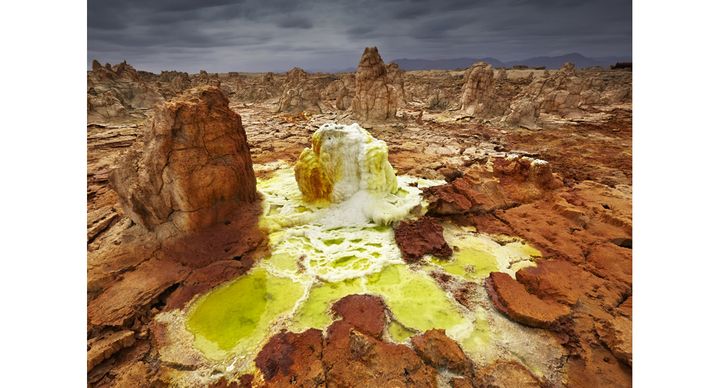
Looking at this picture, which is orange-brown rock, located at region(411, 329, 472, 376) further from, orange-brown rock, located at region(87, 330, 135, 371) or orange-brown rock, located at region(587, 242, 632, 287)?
orange-brown rock, located at region(87, 330, 135, 371)

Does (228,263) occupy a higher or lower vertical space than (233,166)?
lower

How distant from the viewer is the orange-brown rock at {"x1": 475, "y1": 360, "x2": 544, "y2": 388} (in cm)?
417

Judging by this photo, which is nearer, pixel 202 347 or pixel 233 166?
pixel 202 347

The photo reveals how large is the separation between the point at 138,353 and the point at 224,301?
1.36m

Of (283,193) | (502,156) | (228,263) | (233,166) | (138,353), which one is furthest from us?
(502,156)

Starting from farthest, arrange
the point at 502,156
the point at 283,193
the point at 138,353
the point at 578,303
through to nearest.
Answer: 1. the point at 502,156
2. the point at 283,193
3. the point at 578,303
4. the point at 138,353

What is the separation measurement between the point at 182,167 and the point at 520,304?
271 inches

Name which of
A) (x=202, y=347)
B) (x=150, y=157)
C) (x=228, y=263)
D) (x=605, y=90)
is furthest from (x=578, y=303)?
(x=605, y=90)

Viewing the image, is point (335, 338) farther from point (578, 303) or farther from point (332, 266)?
point (578, 303)

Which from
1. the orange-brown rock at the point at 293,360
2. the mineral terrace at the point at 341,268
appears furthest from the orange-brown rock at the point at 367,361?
the orange-brown rock at the point at 293,360

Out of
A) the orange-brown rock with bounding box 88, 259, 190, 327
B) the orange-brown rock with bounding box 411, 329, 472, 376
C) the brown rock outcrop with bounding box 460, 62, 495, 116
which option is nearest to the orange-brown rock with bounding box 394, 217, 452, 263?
the orange-brown rock with bounding box 411, 329, 472, 376

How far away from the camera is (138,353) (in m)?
4.73

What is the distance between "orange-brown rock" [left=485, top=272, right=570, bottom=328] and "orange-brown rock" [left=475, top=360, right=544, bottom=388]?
92cm

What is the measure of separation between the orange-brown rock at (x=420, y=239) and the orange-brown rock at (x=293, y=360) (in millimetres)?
2825
